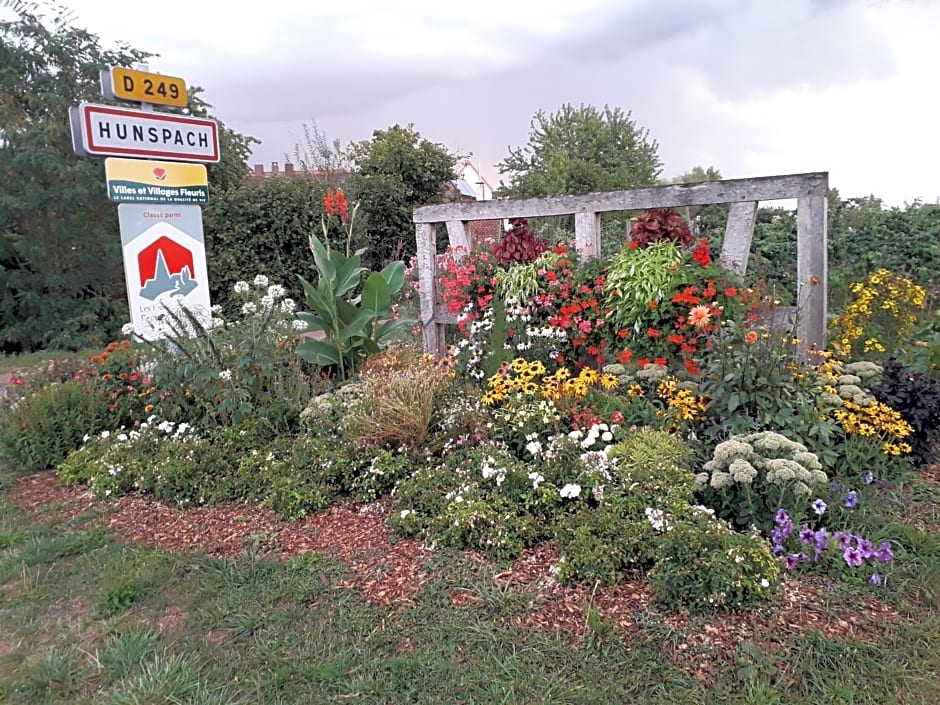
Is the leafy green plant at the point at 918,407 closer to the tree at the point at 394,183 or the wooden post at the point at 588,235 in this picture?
the wooden post at the point at 588,235

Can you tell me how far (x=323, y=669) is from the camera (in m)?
2.57

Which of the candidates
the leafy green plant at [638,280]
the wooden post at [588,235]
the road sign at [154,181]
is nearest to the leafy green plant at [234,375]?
the road sign at [154,181]

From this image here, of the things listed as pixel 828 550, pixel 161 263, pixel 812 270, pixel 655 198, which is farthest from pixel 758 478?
pixel 161 263

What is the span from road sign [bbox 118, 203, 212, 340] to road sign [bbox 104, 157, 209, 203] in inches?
3.1

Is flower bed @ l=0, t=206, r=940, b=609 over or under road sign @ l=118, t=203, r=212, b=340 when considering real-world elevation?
under

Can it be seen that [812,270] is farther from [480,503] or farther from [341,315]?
[341,315]

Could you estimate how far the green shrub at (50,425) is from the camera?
5.29m

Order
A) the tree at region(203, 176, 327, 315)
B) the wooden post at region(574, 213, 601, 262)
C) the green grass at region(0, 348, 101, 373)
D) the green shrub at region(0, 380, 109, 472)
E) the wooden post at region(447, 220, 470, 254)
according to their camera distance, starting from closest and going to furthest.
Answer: the green shrub at region(0, 380, 109, 472) < the wooden post at region(574, 213, 601, 262) < the wooden post at region(447, 220, 470, 254) < the green grass at region(0, 348, 101, 373) < the tree at region(203, 176, 327, 315)

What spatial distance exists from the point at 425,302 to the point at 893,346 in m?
4.03

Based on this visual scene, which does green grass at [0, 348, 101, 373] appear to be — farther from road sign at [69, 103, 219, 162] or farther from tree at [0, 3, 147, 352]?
road sign at [69, 103, 219, 162]

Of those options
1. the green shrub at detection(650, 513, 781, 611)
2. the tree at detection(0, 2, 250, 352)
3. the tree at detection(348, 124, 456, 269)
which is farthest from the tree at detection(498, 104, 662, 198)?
the green shrub at detection(650, 513, 781, 611)

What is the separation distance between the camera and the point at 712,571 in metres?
2.76

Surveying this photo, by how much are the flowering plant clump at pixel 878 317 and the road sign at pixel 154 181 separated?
18.3ft

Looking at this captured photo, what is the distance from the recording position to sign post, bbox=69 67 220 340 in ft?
19.2
